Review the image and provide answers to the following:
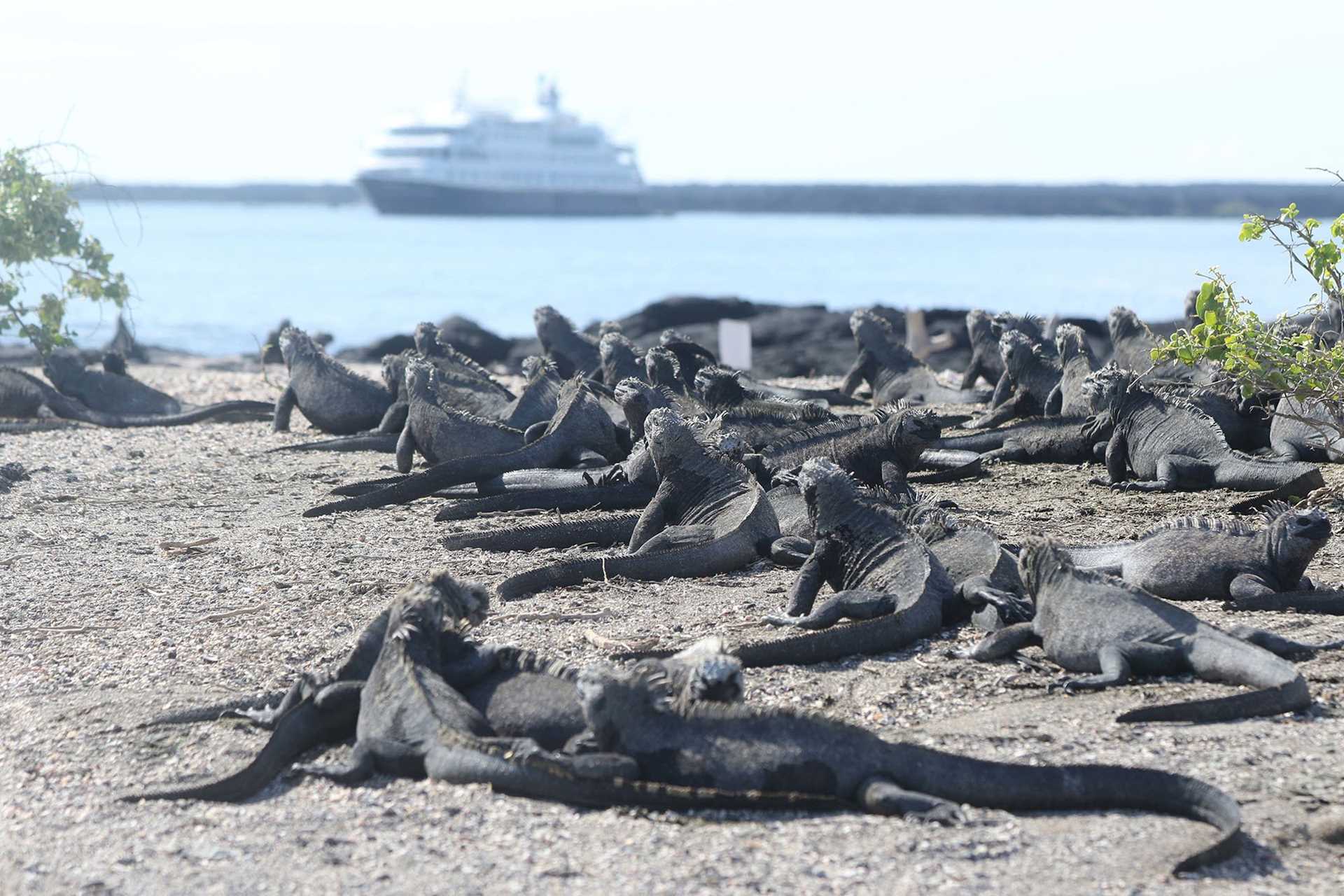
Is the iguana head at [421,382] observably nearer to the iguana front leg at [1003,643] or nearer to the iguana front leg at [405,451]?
the iguana front leg at [405,451]

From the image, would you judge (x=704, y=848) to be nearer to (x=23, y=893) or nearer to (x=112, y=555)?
(x=23, y=893)

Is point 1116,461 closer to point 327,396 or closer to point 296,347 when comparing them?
point 327,396

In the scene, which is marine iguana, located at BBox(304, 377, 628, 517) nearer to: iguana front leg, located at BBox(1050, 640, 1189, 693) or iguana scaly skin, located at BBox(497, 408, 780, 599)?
iguana scaly skin, located at BBox(497, 408, 780, 599)

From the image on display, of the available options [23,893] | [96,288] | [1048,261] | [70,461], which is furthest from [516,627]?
[1048,261]

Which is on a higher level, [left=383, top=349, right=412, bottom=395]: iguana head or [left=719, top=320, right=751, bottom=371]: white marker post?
[left=383, top=349, right=412, bottom=395]: iguana head

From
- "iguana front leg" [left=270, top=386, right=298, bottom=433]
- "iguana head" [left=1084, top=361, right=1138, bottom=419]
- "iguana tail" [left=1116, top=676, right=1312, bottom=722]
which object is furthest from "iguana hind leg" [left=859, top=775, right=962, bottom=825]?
"iguana front leg" [left=270, top=386, right=298, bottom=433]

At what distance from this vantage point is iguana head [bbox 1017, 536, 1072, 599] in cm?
479

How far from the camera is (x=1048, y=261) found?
198 ft

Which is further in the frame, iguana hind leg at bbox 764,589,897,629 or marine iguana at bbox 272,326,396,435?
marine iguana at bbox 272,326,396,435

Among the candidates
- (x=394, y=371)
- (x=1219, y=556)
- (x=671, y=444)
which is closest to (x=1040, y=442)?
(x=671, y=444)

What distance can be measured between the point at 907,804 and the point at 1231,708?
1.16 meters

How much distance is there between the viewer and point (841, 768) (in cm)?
353

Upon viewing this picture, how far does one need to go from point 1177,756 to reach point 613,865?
5.06 ft

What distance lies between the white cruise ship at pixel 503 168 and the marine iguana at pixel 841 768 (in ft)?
247
